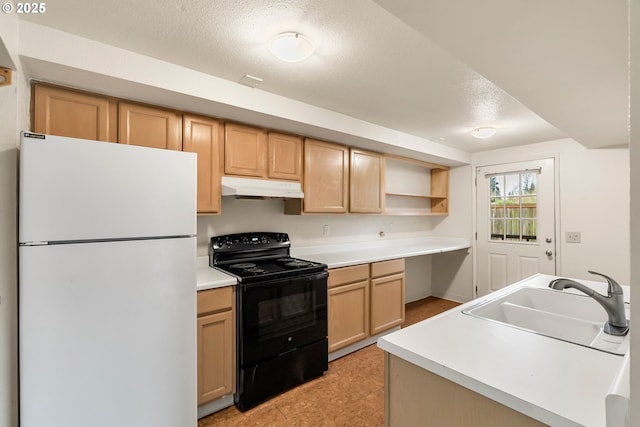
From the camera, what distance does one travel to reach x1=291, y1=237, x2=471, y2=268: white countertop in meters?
2.84

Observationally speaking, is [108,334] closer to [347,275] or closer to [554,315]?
[347,275]

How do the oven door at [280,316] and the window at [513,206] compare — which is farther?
the window at [513,206]

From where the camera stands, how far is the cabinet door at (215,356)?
73.9 inches

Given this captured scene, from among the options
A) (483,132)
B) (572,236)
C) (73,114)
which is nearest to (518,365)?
(73,114)

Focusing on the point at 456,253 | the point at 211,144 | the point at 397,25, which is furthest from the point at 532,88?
the point at 456,253

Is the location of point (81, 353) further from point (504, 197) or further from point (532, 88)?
point (504, 197)

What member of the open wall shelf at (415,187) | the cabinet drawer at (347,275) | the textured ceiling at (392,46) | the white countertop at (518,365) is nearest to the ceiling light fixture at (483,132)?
the textured ceiling at (392,46)

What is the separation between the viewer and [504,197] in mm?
3992

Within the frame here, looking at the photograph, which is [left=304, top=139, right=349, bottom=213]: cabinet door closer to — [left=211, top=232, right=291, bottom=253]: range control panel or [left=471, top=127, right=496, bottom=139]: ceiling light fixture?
[left=211, top=232, right=291, bottom=253]: range control panel

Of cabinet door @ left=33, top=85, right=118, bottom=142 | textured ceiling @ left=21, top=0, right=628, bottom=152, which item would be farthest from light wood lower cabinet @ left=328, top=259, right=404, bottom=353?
cabinet door @ left=33, top=85, right=118, bottom=142

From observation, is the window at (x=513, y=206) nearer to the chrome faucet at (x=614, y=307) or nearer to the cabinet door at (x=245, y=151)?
the chrome faucet at (x=614, y=307)

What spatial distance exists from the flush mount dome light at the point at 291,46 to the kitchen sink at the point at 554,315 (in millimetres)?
1532

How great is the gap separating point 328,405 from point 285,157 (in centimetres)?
195

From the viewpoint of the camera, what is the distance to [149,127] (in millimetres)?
1968
